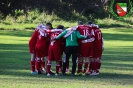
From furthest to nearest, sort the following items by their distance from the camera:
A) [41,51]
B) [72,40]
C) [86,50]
A: [41,51]
[86,50]
[72,40]

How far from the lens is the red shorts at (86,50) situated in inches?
728

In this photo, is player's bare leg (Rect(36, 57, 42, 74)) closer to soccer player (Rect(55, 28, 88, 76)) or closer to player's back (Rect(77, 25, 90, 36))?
→ soccer player (Rect(55, 28, 88, 76))

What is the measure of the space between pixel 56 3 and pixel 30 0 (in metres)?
3.65

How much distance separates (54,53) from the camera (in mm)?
18297

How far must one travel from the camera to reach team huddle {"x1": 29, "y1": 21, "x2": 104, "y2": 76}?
60.1 ft

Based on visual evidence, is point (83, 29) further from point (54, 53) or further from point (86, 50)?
point (54, 53)

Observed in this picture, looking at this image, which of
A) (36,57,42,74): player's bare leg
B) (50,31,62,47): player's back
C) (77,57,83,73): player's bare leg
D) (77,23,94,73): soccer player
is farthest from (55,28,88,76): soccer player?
(36,57,42,74): player's bare leg

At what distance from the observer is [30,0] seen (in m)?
71.5

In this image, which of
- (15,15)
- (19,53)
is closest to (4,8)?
(15,15)

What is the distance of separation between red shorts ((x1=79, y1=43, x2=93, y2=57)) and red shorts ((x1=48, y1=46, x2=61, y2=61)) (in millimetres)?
835

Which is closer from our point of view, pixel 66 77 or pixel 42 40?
pixel 66 77

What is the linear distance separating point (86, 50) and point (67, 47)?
714 mm

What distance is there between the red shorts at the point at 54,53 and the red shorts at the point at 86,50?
835 mm

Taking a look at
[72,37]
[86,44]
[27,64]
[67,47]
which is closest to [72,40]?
[72,37]
